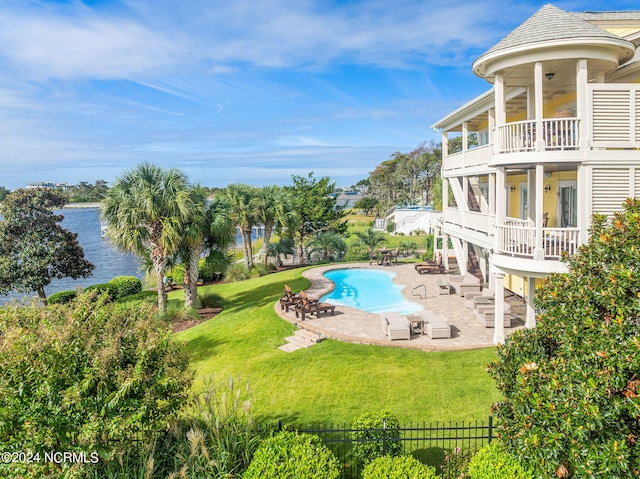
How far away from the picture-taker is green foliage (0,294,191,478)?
6.23 meters

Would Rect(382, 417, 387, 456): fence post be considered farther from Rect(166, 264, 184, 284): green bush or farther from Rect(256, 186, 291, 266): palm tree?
Rect(256, 186, 291, 266): palm tree

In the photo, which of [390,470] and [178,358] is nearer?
[390,470]

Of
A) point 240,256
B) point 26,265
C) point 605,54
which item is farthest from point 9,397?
point 240,256

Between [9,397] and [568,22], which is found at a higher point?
[568,22]

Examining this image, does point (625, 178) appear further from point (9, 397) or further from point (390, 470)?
point (9, 397)

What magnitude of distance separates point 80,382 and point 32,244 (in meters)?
21.6

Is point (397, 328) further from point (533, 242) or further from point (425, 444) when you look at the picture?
point (425, 444)

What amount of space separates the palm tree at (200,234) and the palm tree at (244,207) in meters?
8.92

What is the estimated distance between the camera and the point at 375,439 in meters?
7.88

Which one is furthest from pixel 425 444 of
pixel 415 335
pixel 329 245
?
pixel 329 245

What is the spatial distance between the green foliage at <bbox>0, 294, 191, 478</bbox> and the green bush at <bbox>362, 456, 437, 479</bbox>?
359cm

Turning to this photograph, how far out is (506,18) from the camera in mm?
29406

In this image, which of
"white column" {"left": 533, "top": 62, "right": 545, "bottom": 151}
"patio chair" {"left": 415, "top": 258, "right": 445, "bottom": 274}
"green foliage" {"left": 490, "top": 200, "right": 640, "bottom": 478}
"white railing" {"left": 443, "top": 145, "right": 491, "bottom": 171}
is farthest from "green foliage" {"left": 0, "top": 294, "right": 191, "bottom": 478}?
"patio chair" {"left": 415, "top": 258, "right": 445, "bottom": 274}

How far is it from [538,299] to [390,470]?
12.6 ft
